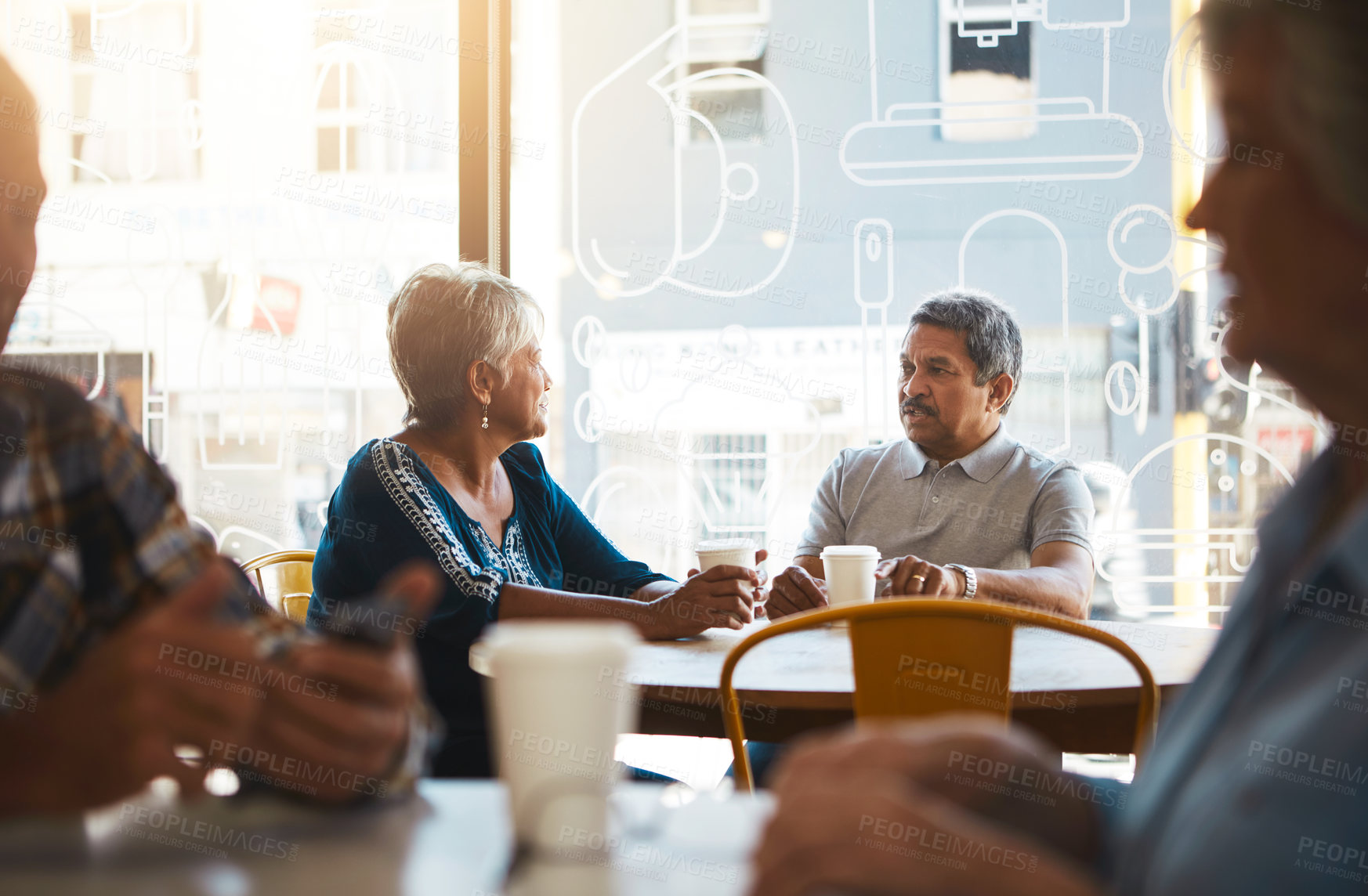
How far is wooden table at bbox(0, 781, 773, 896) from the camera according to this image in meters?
0.65

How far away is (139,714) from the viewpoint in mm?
723

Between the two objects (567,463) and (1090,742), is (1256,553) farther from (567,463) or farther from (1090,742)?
(567,463)

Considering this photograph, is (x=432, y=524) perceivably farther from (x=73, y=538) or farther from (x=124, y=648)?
(x=124, y=648)

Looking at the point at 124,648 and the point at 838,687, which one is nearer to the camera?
the point at 124,648

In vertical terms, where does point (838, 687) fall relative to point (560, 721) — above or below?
below

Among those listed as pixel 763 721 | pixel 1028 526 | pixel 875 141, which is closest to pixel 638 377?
pixel 875 141

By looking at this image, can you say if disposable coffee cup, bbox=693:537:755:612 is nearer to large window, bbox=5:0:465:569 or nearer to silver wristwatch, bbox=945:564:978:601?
silver wristwatch, bbox=945:564:978:601

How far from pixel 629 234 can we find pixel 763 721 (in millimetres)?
1885

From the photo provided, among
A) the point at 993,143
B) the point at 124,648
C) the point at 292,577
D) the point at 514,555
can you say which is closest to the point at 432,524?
the point at 514,555

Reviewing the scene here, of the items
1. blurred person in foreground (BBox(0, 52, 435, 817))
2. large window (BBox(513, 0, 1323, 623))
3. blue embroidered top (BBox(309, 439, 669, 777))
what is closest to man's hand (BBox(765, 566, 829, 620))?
blue embroidered top (BBox(309, 439, 669, 777))

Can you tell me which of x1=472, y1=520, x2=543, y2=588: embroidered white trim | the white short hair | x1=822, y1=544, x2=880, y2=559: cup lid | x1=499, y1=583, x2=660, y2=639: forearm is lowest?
x1=499, y1=583, x2=660, y2=639: forearm

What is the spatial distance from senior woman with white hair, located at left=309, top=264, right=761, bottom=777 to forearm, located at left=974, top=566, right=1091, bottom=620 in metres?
0.52

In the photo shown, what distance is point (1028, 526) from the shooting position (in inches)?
96.2

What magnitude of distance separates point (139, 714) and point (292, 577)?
1920 millimetres
